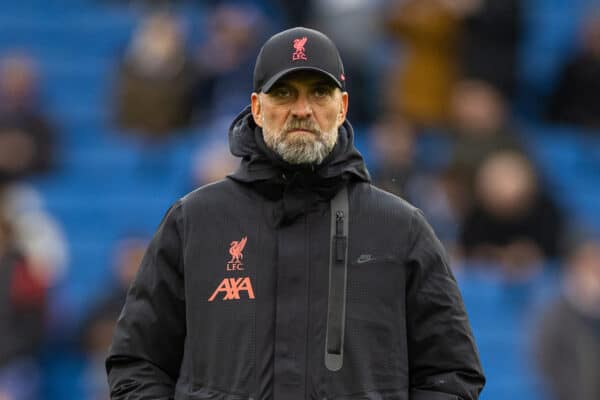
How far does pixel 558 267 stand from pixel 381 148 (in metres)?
1.42

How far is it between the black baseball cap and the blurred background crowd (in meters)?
4.64

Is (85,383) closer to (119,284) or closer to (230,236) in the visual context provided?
(119,284)

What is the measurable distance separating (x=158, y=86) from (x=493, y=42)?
254 centimetres

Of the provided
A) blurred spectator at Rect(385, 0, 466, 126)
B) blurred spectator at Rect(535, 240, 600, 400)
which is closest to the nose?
blurred spectator at Rect(535, 240, 600, 400)

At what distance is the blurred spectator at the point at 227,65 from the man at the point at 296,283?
23.1 feet

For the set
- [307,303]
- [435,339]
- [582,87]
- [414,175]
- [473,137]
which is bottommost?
[435,339]

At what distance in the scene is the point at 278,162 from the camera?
13.7ft

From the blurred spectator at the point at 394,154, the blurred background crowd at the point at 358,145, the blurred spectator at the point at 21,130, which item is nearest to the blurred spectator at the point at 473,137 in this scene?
the blurred background crowd at the point at 358,145

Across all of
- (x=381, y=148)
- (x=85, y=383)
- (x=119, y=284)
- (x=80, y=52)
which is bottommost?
(x=85, y=383)

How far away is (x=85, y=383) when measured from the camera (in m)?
9.58

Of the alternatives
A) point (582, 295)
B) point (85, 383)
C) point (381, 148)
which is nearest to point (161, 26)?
point (381, 148)

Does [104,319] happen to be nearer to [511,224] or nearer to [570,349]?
[511,224]

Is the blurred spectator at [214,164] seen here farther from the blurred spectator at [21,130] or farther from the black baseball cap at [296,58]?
the black baseball cap at [296,58]

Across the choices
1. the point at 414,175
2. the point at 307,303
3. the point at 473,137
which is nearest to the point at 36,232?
the point at 414,175
